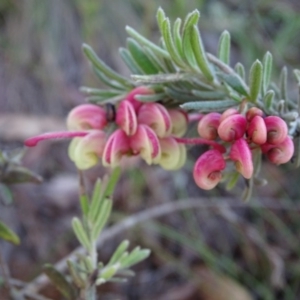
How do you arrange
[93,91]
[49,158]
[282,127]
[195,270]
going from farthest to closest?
[49,158], [195,270], [93,91], [282,127]

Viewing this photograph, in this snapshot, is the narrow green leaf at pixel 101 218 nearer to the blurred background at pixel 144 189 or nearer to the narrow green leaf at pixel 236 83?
the narrow green leaf at pixel 236 83

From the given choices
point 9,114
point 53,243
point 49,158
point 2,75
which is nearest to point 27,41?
point 2,75

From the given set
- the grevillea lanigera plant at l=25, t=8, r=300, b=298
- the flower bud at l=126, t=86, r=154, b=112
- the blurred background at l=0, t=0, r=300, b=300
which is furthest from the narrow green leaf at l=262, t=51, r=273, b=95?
the blurred background at l=0, t=0, r=300, b=300

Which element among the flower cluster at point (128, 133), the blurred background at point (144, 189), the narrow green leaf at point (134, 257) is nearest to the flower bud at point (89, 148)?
the flower cluster at point (128, 133)

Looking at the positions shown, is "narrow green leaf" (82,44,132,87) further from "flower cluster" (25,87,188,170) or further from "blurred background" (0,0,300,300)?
"blurred background" (0,0,300,300)

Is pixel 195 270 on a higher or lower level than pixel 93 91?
lower

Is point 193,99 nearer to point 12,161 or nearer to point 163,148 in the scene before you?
point 163,148
